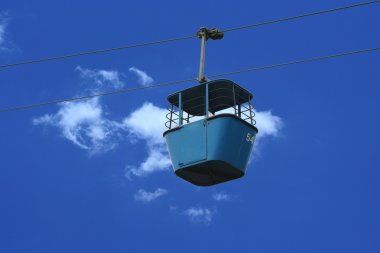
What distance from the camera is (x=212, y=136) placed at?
16.4m

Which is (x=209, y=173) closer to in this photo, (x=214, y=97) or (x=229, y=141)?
(x=229, y=141)

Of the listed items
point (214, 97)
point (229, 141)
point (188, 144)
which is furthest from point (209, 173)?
point (214, 97)

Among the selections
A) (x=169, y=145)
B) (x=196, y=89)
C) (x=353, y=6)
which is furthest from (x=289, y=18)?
(x=169, y=145)

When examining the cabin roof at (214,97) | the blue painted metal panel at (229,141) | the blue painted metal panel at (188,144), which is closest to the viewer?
the blue painted metal panel at (229,141)

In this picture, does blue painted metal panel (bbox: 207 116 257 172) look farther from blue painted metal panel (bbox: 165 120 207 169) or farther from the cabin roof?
the cabin roof

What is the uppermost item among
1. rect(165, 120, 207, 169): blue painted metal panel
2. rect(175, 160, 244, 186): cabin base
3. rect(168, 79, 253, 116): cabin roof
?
rect(168, 79, 253, 116): cabin roof

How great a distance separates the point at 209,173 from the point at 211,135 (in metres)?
0.90

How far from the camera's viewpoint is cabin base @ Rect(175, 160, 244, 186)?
54.4ft

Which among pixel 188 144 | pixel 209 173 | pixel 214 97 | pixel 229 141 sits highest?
pixel 214 97

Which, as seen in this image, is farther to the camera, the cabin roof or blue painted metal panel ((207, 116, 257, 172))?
the cabin roof

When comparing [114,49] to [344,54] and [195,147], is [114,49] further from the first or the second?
[344,54]

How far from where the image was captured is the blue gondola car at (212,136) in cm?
1636

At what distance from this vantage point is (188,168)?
54.7 feet

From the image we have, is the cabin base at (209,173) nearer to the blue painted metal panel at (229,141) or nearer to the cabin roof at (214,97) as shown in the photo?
the blue painted metal panel at (229,141)
